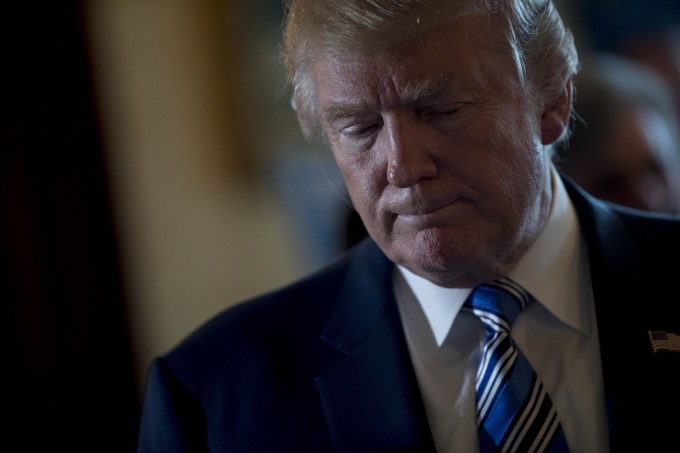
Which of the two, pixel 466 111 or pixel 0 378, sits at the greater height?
pixel 466 111

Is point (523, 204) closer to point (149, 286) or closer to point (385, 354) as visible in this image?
point (385, 354)

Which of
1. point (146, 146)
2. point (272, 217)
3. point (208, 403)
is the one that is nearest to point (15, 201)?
point (146, 146)

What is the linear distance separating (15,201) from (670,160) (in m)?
2.22

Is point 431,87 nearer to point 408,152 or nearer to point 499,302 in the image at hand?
point 408,152

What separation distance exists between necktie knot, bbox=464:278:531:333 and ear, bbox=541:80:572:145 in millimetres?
218

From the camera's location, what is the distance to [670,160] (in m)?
2.33

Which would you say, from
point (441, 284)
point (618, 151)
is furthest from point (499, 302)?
point (618, 151)

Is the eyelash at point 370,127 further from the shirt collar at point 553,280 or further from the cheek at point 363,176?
the shirt collar at point 553,280

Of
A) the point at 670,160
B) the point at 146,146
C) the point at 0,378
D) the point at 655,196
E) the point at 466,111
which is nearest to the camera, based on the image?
the point at 466,111

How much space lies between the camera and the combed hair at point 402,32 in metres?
1.08

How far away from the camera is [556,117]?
4.12ft

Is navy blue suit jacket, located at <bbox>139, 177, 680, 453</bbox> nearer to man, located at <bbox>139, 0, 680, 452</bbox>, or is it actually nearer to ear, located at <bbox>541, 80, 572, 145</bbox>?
man, located at <bbox>139, 0, 680, 452</bbox>

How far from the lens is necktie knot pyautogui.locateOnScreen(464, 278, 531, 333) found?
4.07 ft

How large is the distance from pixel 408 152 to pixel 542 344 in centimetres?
37
